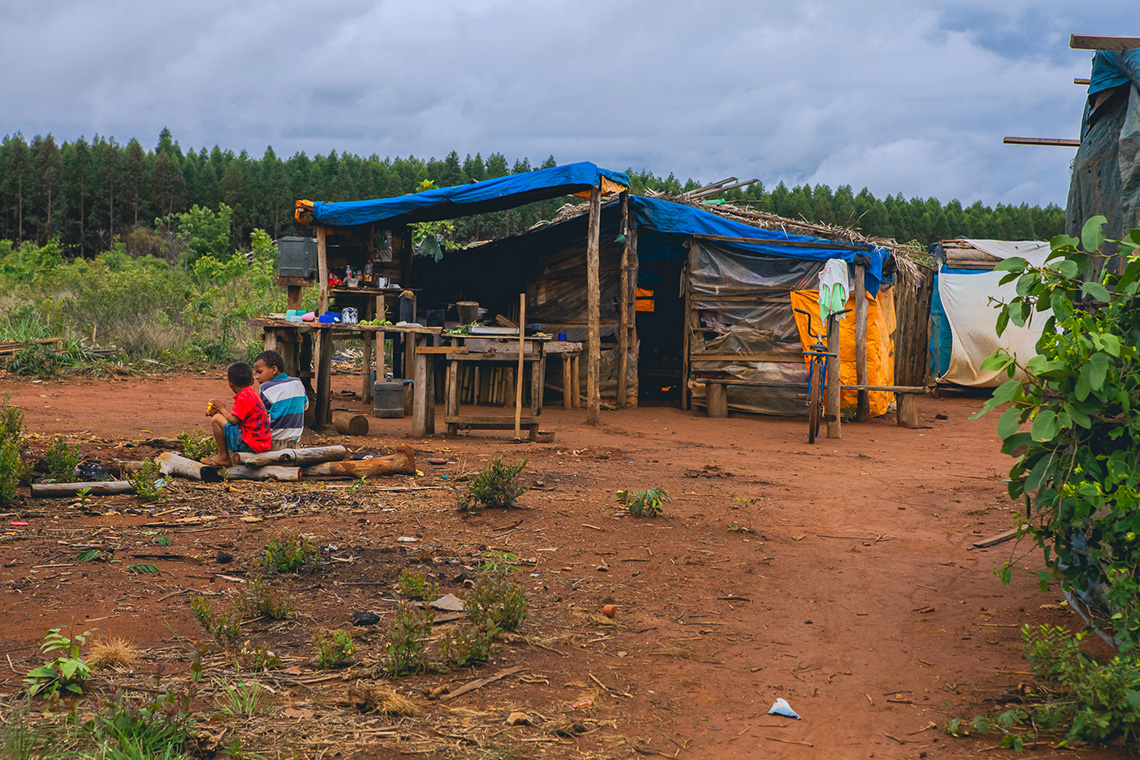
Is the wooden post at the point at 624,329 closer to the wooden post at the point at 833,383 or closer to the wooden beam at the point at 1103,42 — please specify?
the wooden post at the point at 833,383

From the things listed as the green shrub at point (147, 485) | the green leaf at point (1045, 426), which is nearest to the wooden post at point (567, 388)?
the green shrub at point (147, 485)

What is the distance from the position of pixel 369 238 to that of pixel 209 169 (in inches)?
1466

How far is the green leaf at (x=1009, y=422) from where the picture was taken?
338 centimetres

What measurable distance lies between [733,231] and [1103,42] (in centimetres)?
Answer: 866

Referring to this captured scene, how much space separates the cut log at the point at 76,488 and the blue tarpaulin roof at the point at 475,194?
500 cm

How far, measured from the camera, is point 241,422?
6902 mm

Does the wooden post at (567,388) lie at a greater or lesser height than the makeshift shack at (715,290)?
lesser

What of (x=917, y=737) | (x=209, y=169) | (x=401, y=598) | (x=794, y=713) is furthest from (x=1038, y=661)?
(x=209, y=169)

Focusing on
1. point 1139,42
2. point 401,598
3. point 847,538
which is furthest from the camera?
point 847,538

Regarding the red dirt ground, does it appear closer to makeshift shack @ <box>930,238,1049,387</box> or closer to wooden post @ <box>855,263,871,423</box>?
wooden post @ <box>855,263,871,423</box>

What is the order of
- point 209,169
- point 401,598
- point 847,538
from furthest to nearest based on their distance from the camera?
point 209,169 → point 847,538 → point 401,598

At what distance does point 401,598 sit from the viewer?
14.3ft

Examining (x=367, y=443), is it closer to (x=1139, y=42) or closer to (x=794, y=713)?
(x=794, y=713)

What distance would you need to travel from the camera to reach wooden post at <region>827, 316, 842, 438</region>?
10.7m
